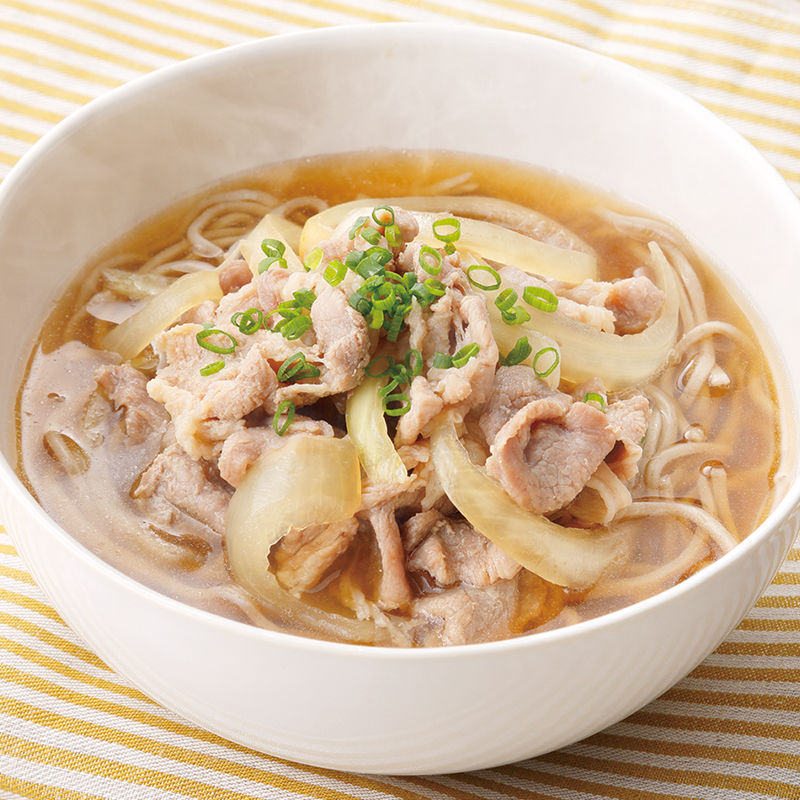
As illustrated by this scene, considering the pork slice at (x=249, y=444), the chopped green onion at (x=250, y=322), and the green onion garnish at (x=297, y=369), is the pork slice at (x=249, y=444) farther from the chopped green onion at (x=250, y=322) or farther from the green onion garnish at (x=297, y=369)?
the chopped green onion at (x=250, y=322)

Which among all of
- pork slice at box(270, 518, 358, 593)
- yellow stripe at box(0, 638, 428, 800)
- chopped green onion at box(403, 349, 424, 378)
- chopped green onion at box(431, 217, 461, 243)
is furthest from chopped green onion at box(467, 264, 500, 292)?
yellow stripe at box(0, 638, 428, 800)

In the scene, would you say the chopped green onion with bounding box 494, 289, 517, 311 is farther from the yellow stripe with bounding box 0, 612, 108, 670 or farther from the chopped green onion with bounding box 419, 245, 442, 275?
the yellow stripe with bounding box 0, 612, 108, 670

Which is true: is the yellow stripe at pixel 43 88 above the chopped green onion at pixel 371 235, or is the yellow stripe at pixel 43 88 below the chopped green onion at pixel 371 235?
below

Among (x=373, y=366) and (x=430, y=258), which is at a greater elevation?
(x=430, y=258)

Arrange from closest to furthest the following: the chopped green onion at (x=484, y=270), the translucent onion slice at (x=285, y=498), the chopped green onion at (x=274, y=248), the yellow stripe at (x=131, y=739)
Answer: the translucent onion slice at (x=285, y=498), the yellow stripe at (x=131, y=739), the chopped green onion at (x=484, y=270), the chopped green onion at (x=274, y=248)

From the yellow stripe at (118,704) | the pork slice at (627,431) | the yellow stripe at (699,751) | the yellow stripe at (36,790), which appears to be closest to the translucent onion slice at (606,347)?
the pork slice at (627,431)

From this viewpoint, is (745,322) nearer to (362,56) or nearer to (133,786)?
(362,56)

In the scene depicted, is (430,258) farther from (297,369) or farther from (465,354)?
(297,369)

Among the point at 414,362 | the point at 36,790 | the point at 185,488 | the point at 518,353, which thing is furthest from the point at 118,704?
the point at 518,353
